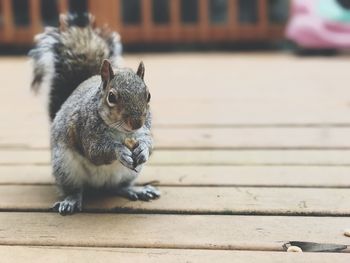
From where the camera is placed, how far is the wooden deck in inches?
40.6

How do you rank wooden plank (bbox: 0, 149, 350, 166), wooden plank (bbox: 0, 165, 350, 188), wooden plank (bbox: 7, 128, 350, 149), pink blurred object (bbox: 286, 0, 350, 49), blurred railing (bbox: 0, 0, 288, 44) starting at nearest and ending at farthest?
wooden plank (bbox: 0, 165, 350, 188) → wooden plank (bbox: 0, 149, 350, 166) → wooden plank (bbox: 7, 128, 350, 149) → pink blurred object (bbox: 286, 0, 350, 49) → blurred railing (bbox: 0, 0, 288, 44)

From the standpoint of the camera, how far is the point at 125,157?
1119 mm

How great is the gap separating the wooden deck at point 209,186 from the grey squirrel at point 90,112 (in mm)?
56

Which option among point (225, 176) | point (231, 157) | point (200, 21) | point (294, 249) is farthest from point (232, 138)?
point (200, 21)

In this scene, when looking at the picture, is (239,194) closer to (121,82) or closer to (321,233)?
(321,233)

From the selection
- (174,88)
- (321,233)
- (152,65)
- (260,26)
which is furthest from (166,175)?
(260,26)

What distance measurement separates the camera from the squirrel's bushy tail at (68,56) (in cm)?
140

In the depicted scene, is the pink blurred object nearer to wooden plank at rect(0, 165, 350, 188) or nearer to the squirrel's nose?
wooden plank at rect(0, 165, 350, 188)

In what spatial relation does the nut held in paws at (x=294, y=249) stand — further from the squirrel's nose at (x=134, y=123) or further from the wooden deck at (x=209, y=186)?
the squirrel's nose at (x=134, y=123)

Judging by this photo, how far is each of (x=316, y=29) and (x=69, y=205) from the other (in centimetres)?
279

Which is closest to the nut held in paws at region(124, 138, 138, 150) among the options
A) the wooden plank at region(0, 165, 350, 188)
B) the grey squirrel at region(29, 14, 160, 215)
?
the grey squirrel at region(29, 14, 160, 215)

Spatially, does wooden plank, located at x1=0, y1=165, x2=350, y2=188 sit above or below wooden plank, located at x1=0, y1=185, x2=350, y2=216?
below

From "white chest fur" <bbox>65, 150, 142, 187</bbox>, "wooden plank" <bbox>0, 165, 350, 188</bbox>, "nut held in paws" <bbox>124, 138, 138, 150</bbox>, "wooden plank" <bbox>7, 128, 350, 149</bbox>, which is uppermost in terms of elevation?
"nut held in paws" <bbox>124, 138, 138, 150</bbox>

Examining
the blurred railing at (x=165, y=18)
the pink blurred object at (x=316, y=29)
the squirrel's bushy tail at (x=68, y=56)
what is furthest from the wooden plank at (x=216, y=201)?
the blurred railing at (x=165, y=18)
